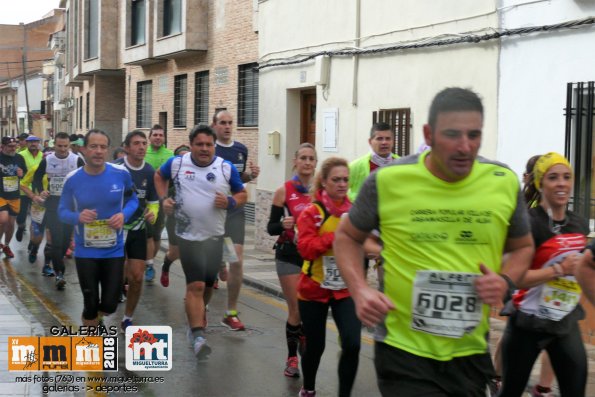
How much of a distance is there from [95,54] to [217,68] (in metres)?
15.3

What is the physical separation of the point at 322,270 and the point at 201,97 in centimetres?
1978

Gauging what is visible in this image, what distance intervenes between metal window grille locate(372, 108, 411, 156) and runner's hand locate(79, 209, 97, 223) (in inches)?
229

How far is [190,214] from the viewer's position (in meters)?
8.48

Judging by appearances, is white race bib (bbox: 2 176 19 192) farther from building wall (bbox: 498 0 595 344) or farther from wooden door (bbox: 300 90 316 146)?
building wall (bbox: 498 0 595 344)

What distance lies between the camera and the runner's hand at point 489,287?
3820mm

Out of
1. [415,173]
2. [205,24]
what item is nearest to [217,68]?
[205,24]

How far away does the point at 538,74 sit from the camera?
10.3 metres

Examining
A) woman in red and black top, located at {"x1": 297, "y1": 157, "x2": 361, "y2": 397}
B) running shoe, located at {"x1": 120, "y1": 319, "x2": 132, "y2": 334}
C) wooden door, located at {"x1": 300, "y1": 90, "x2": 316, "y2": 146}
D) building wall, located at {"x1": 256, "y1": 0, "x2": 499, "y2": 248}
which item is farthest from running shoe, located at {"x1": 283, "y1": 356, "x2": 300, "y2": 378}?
wooden door, located at {"x1": 300, "y1": 90, "x2": 316, "y2": 146}

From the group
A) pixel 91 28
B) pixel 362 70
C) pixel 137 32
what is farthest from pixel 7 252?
pixel 91 28

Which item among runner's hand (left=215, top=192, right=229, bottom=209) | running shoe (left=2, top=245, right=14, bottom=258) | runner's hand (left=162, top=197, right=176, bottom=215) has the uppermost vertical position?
runner's hand (left=215, top=192, right=229, bottom=209)

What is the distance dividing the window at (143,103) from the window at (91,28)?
710cm

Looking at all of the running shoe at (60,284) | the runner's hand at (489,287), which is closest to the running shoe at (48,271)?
the running shoe at (60,284)

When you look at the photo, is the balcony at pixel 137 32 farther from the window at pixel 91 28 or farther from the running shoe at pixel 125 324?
the running shoe at pixel 125 324

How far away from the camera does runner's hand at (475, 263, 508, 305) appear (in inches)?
150
